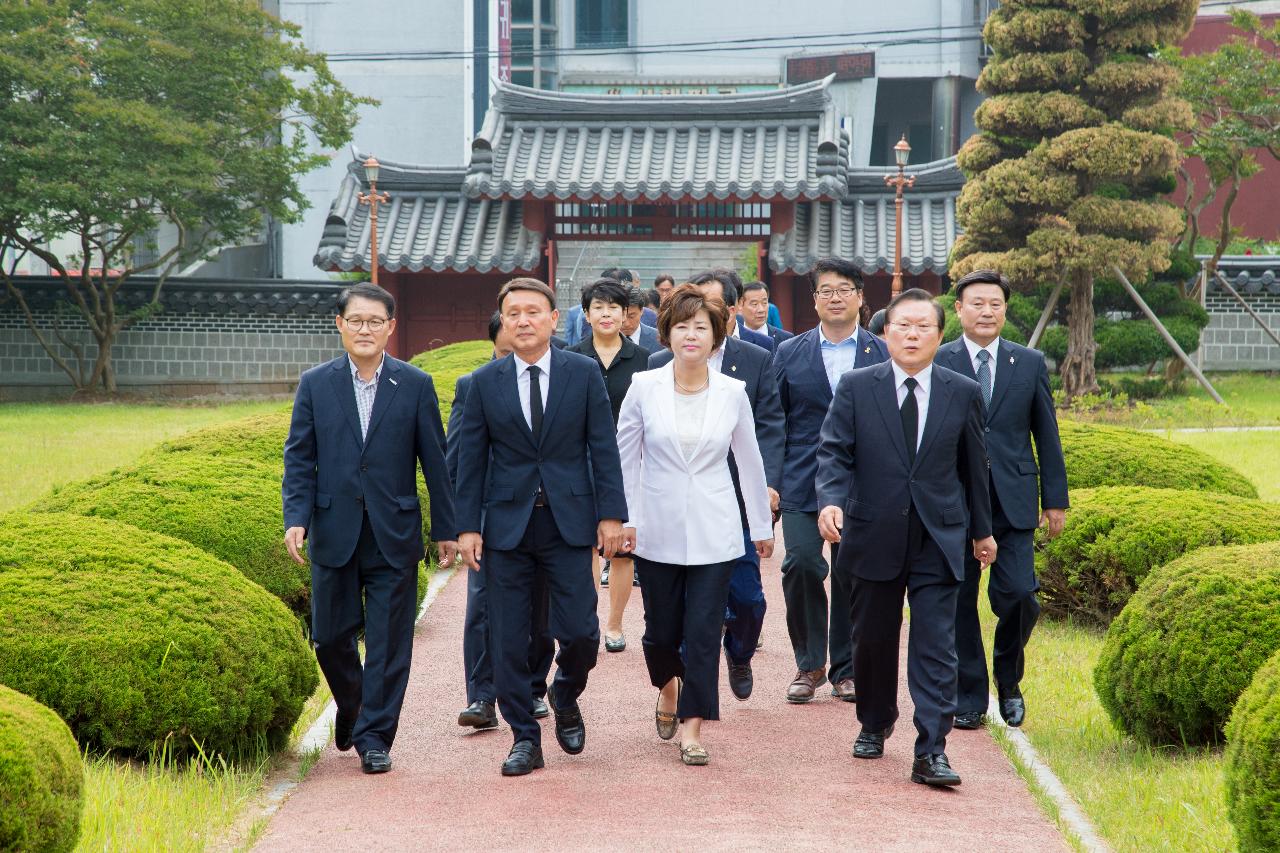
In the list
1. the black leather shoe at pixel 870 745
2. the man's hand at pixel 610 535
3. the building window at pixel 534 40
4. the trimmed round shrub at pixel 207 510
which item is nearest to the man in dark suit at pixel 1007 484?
the black leather shoe at pixel 870 745

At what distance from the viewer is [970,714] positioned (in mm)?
6453

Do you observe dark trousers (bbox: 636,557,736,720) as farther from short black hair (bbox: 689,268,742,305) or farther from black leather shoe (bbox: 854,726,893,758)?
short black hair (bbox: 689,268,742,305)

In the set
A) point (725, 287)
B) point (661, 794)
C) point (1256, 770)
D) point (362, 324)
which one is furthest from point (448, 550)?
point (1256, 770)

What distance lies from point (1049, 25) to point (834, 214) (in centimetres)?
867

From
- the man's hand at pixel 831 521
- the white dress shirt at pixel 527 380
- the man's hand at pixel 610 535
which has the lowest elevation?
the man's hand at pixel 610 535

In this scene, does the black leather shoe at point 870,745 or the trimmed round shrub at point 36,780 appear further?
the black leather shoe at point 870,745

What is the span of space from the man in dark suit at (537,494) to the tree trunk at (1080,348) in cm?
1462

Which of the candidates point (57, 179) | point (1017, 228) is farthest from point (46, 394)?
point (1017, 228)

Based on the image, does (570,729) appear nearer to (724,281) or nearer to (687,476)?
(687,476)

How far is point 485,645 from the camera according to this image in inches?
254

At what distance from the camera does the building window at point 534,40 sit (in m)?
37.0

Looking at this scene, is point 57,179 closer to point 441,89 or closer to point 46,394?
point 46,394

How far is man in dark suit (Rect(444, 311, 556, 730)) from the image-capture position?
6.12 metres

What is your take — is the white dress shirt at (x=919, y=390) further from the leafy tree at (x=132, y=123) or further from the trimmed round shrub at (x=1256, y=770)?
the leafy tree at (x=132, y=123)
